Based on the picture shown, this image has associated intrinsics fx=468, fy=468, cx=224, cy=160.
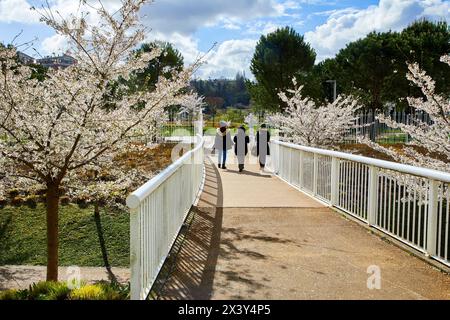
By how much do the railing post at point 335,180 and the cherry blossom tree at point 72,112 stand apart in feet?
9.98

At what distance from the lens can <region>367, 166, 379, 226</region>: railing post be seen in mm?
6727

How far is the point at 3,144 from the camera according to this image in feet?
21.6

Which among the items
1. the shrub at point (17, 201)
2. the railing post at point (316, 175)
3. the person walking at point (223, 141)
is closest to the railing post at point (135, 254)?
the railing post at point (316, 175)

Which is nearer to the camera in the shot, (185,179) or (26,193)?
(185,179)

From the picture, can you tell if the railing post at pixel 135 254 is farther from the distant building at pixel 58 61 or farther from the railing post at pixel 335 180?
the railing post at pixel 335 180

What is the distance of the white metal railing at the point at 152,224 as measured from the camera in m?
3.75

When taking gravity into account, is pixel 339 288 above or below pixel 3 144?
below

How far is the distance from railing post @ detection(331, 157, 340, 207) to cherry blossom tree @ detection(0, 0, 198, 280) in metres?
3.04

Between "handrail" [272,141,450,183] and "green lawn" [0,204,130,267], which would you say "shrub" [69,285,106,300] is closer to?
"handrail" [272,141,450,183]

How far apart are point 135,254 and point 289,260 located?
2.20m

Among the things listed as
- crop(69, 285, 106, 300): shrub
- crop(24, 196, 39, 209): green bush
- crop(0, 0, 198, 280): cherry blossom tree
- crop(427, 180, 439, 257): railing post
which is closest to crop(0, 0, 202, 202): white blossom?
crop(0, 0, 198, 280): cherry blossom tree

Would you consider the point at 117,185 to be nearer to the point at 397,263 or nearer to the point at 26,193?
the point at 397,263
